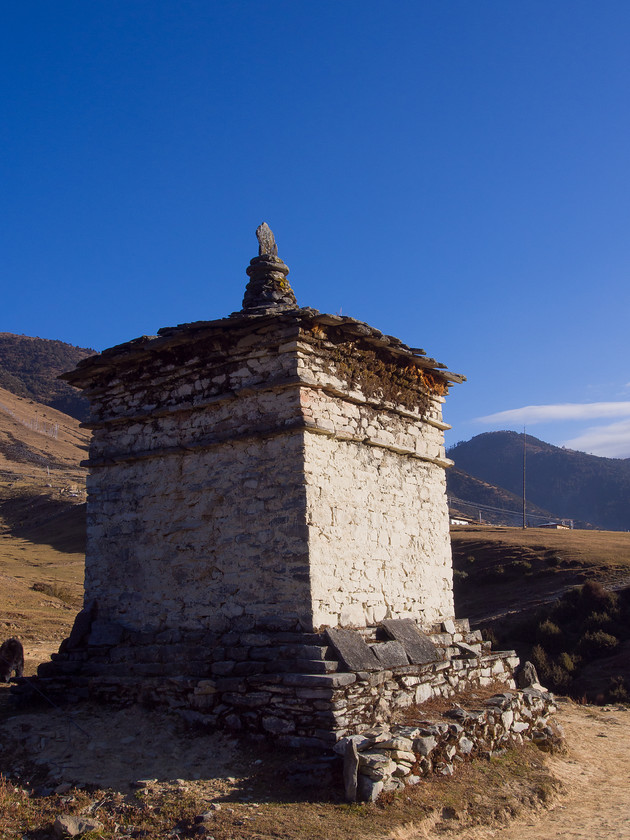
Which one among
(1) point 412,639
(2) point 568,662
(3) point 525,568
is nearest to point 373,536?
(1) point 412,639

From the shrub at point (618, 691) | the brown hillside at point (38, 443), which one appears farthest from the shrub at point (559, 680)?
the brown hillside at point (38, 443)

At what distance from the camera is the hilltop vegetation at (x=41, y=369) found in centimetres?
9554

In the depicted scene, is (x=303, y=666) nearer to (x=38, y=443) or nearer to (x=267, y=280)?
(x=267, y=280)

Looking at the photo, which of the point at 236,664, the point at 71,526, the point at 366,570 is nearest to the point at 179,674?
the point at 236,664

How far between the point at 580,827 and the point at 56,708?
5999 mm

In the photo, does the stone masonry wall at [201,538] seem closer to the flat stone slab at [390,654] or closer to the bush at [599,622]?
the flat stone slab at [390,654]

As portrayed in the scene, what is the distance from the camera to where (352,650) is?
7.43 meters

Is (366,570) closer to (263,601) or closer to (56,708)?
(263,601)

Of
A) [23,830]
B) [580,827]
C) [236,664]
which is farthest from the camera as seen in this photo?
[236,664]

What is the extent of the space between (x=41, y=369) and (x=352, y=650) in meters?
107

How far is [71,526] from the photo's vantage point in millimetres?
42000

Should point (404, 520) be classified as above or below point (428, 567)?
above

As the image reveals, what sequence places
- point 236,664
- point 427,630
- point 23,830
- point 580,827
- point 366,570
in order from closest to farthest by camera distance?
1. point 23,830
2. point 580,827
3. point 236,664
4. point 366,570
5. point 427,630

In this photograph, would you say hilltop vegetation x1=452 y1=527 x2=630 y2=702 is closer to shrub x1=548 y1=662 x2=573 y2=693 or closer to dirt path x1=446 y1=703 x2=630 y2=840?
shrub x1=548 y1=662 x2=573 y2=693
